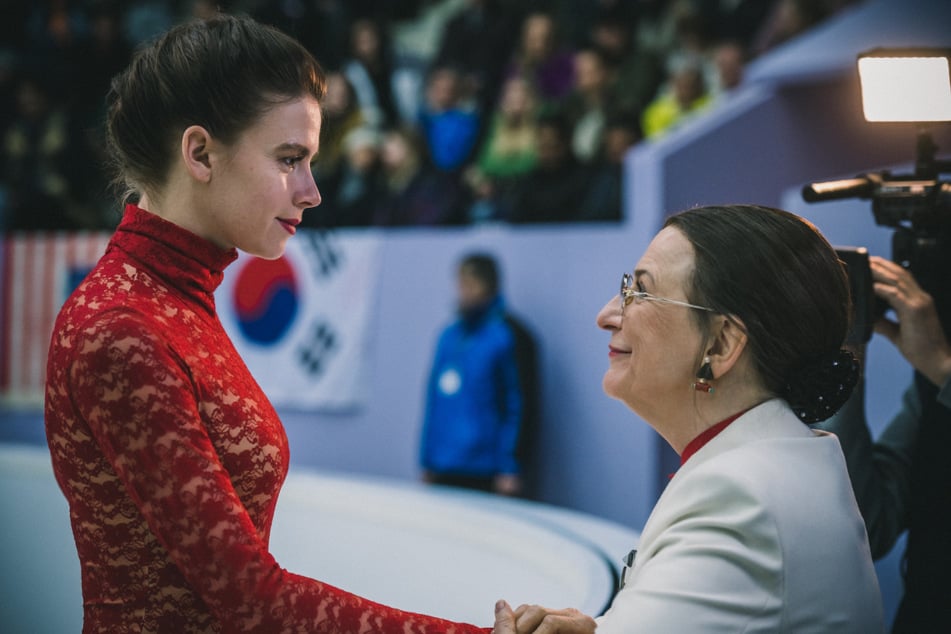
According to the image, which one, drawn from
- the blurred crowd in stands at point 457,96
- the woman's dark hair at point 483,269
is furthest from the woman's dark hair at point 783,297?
the woman's dark hair at point 483,269

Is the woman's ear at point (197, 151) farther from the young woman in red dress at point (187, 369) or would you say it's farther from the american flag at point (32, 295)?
the american flag at point (32, 295)

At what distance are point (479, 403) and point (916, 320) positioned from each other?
3.04 metres

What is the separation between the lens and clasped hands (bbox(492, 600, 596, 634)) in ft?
4.79

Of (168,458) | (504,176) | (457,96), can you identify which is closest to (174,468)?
(168,458)

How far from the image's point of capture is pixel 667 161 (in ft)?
14.7

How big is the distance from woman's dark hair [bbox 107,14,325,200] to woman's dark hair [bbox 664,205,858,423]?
0.60 m

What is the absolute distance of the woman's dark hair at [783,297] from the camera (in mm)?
1433

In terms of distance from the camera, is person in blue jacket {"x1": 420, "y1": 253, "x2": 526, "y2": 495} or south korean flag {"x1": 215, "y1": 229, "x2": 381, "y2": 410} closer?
person in blue jacket {"x1": 420, "y1": 253, "x2": 526, "y2": 495}

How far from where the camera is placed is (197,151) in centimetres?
137

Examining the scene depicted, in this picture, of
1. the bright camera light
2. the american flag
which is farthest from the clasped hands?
the american flag

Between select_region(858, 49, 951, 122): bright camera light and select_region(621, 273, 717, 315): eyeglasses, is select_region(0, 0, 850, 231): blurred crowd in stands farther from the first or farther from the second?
select_region(621, 273, 717, 315): eyeglasses

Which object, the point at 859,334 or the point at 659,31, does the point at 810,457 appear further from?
the point at 659,31

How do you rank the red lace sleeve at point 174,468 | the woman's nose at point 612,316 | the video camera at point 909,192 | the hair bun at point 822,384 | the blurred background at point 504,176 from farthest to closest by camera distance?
the blurred background at point 504,176
the video camera at point 909,192
the woman's nose at point 612,316
the hair bun at point 822,384
the red lace sleeve at point 174,468

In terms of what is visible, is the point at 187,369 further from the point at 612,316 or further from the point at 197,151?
the point at 612,316
